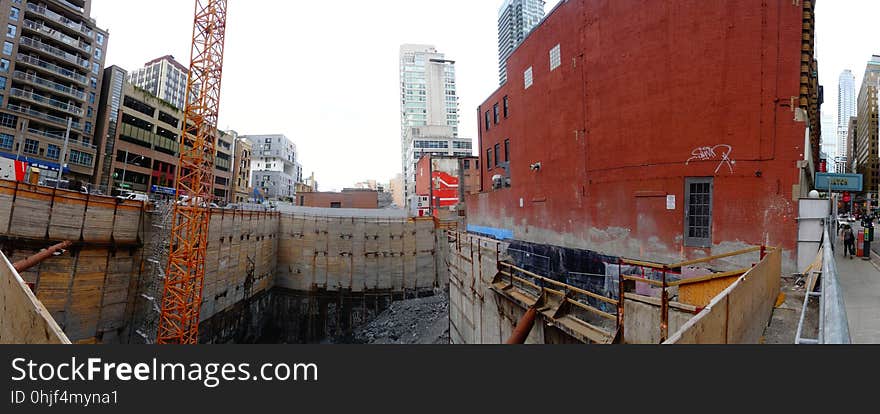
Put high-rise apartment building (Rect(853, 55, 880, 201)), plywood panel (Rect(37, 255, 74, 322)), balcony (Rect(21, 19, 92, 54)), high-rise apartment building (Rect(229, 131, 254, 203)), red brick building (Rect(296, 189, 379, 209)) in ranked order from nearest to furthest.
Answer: plywood panel (Rect(37, 255, 74, 322)), balcony (Rect(21, 19, 92, 54)), red brick building (Rect(296, 189, 379, 209)), high-rise apartment building (Rect(229, 131, 254, 203)), high-rise apartment building (Rect(853, 55, 880, 201))

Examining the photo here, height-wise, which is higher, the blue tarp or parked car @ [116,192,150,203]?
parked car @ [116,192,150,203]

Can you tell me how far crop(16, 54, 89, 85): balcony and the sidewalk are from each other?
237 ft

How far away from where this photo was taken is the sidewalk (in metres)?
6.71

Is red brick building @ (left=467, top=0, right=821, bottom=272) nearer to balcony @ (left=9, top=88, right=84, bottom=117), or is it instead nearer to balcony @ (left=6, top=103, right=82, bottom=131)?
balcony @ (left=6, top=103, right=82, bottom=131)

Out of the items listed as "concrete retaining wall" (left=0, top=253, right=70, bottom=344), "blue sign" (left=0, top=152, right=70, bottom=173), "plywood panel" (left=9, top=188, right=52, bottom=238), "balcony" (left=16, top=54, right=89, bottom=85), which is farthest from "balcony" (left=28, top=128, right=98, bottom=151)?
"concrete retaining wall" (left=0, top=253, right=70, bottom=344)

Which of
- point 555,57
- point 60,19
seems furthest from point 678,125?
point 60,19

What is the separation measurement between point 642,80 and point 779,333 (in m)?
11.6

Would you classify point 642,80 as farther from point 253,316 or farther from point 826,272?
point 253,316

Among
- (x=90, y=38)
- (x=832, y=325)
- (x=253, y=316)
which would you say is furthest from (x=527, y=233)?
(x=90, y=38)

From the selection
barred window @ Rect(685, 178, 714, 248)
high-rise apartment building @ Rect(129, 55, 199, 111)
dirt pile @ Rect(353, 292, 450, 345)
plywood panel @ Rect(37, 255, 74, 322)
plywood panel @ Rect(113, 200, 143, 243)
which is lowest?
dirt pile @ Rect(353, 292, 450, 345)

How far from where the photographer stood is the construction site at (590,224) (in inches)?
336

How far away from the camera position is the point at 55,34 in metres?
47.2

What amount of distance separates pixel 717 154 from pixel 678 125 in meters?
1.78

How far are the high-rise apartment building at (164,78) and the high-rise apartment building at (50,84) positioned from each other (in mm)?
79176
